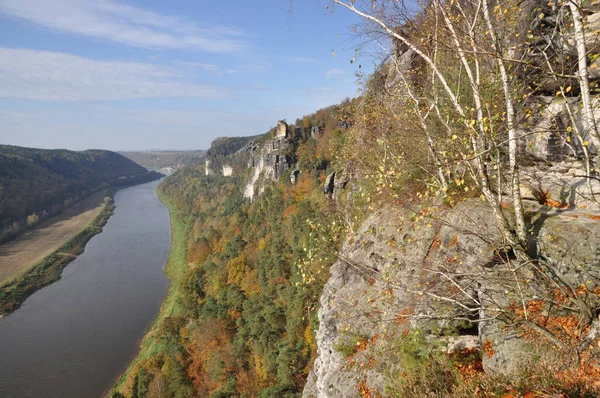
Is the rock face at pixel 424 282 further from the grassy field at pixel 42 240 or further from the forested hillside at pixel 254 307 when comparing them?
the grassy field at pixel 42 240

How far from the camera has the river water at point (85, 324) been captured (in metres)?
26.3

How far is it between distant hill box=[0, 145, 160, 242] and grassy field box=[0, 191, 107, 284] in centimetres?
352

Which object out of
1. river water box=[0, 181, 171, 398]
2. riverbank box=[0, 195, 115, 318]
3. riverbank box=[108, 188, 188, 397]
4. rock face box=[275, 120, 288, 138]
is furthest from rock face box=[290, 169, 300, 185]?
riverbank box=[0, 195, 115, 318]

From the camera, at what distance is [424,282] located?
247 inches

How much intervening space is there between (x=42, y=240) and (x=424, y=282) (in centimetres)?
8289

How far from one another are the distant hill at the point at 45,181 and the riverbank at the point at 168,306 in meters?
38.7

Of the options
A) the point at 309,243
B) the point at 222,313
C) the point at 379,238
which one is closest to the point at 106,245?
the point at 222,313

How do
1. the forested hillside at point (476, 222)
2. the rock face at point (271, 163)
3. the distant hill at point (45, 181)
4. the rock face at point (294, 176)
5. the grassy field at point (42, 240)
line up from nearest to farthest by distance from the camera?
the forested hillside at point (476, 222) < the rock face at point (294, 176) < the rock face at point (271, 163) < the grassy field at point (42, 240) < the distant hill at point (45, 181)

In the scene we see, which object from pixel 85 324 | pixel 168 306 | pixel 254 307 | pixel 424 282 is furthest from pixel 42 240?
pixel 424 282

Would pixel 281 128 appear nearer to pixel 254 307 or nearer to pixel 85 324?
pixel 254 307

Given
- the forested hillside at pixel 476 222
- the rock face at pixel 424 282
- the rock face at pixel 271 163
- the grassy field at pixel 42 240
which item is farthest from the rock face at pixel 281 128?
the rock face at pixel 424 282

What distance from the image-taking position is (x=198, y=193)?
90.6m

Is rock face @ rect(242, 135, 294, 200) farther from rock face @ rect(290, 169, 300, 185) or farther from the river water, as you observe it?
the river water

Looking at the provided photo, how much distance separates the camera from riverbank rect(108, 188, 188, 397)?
25442 mm
